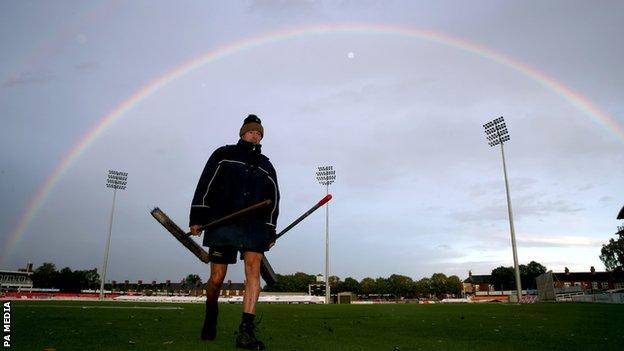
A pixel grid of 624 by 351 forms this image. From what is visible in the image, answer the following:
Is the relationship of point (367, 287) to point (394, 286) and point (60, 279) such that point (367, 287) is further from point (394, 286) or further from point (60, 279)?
point (60, 279)

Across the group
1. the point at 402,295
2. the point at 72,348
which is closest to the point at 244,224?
the point at 72,348

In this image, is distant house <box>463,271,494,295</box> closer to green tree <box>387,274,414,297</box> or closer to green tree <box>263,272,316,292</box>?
green tree <box>387,274,414,297</box>

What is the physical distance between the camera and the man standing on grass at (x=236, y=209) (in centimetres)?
450

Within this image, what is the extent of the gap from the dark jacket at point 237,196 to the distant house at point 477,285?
585ft

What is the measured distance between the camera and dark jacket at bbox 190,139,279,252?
452cm

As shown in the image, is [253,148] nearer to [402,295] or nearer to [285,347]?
[285,347]

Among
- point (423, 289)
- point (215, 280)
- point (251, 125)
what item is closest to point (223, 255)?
point (215, 280)

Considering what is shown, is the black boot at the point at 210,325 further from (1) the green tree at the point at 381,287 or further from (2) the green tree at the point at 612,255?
(1) the green tree at the point at 381,287

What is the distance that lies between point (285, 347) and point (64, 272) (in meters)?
140

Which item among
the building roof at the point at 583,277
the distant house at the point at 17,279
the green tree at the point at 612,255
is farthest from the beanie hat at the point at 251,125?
the building roof at the point at 583,277

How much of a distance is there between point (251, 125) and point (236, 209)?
43.2 inches

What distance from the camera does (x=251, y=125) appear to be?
5066mm

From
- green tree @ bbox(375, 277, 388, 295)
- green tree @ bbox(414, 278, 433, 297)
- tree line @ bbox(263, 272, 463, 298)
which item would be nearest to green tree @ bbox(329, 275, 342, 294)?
tree line @ bbox(263, 272, 463, 298)

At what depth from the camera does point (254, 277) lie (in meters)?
4.46
